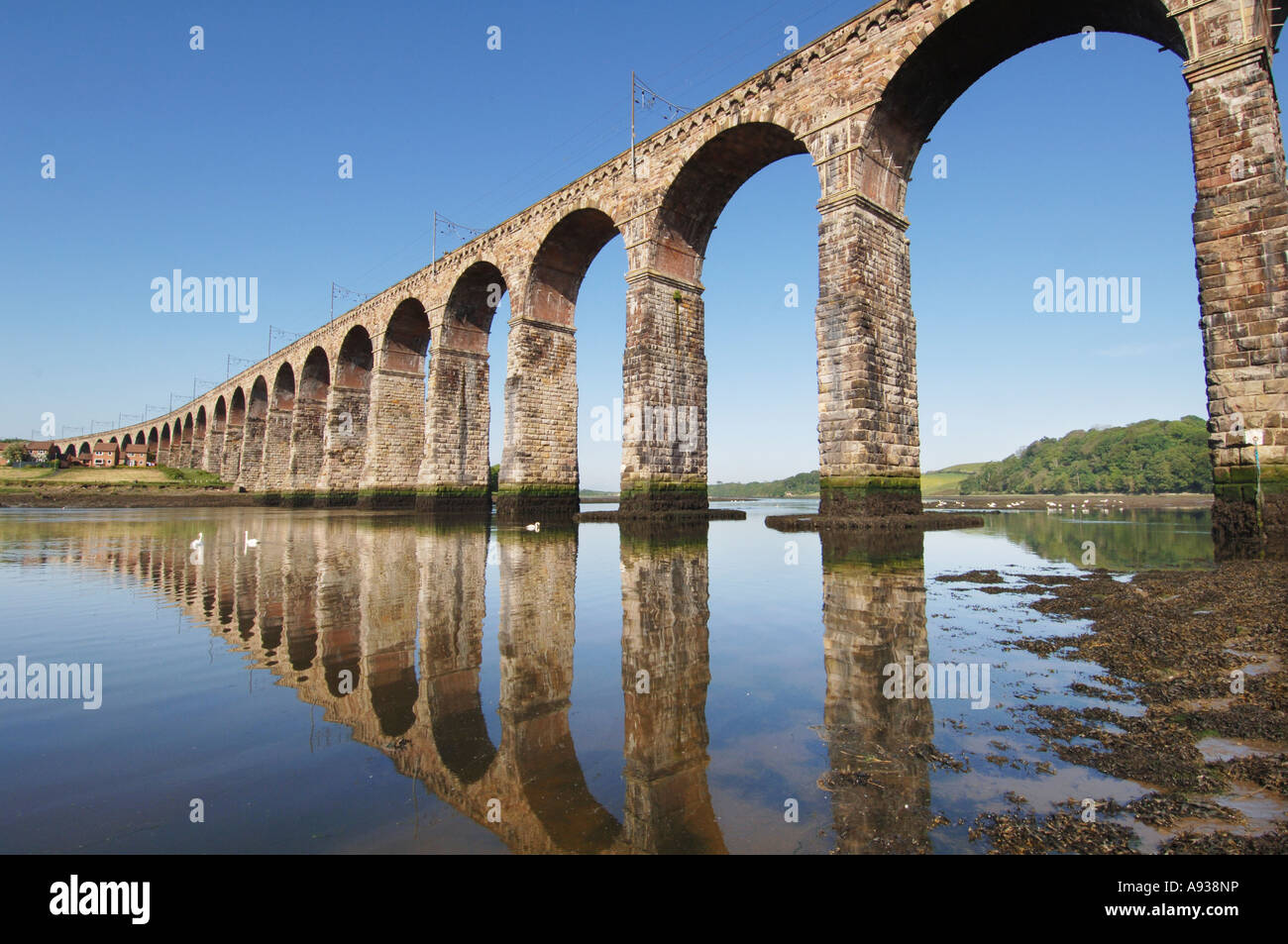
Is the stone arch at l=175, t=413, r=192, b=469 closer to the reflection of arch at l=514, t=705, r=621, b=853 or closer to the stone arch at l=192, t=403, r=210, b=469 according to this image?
the stone arch at l=192, t=403, r=210, b=469

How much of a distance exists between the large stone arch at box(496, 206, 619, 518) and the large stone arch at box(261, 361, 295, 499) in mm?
25855

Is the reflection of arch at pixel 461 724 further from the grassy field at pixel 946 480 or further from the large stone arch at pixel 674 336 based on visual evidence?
the grassy field at pixel 946 480

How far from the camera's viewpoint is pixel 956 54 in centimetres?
1357

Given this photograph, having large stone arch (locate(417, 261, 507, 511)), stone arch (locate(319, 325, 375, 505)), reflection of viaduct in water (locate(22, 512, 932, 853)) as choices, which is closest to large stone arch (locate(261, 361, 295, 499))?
stone arch (locate(319, 325, 375, 505))

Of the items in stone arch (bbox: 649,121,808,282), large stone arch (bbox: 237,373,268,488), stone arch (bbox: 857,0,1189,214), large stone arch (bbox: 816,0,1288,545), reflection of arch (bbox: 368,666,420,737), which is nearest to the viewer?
reflection of arch (bbox: 368,666,420,737)

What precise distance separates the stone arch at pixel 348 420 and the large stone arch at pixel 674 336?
21979mm

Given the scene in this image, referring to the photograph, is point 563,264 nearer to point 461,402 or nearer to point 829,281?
point 461,402

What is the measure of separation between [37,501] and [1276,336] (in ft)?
178

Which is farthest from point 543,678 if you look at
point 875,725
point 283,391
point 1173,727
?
point 283,391

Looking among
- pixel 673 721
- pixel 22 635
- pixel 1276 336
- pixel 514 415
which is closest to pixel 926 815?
pixel 673 721

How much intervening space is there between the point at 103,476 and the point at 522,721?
5530 centimetres

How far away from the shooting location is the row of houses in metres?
91.3

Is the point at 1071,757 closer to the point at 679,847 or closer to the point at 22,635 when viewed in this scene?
the point at 679,847
